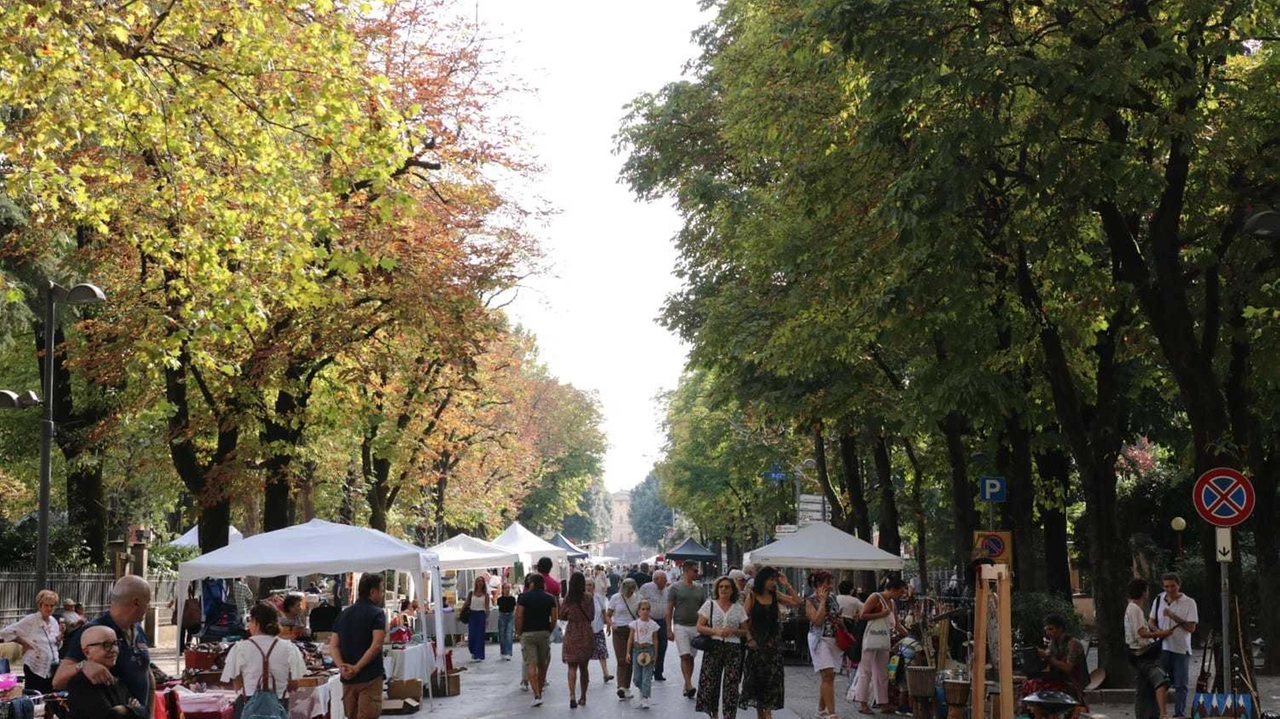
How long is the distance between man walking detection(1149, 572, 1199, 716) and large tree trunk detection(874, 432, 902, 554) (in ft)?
56.4

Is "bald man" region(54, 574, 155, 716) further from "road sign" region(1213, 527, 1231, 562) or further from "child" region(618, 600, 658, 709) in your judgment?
"child" region(618, 600, 658, 709)

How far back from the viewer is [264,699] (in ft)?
38.8

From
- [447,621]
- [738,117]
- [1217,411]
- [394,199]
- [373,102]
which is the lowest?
[447,621]

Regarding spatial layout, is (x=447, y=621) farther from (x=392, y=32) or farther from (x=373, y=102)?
(x=373, y=102)

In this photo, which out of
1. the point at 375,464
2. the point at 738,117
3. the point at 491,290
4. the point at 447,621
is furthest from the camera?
the point at 375,464

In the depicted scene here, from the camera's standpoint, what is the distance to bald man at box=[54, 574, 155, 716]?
7.87m

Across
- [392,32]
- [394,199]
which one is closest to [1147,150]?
[394,199]

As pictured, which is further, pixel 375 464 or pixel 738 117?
pixel 375 464

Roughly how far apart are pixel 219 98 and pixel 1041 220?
10.5 metres

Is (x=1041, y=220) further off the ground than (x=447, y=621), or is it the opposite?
(x=1041, y=220)

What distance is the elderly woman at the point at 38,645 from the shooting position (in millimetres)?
16719

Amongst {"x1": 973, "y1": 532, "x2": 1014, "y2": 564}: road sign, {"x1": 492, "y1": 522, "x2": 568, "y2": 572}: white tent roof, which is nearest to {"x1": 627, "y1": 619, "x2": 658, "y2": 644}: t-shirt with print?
{"x1": 973, "y1": 532, "x2": 1014, "y2": 564}: road sign

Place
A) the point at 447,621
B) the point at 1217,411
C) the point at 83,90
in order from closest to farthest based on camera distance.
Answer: the point at 83,90 < the point at 1217,411 < the point at 447,621

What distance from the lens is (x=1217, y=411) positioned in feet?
53.2
